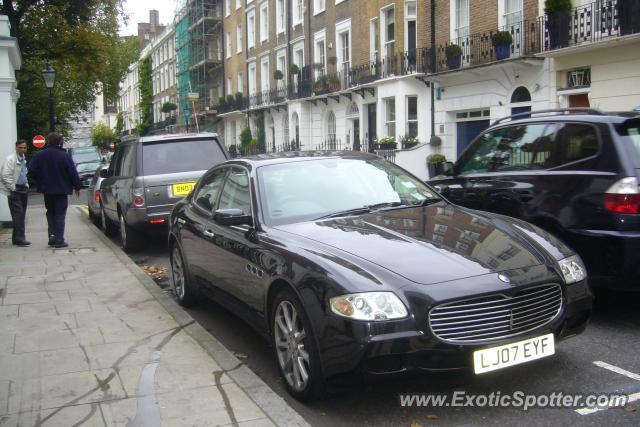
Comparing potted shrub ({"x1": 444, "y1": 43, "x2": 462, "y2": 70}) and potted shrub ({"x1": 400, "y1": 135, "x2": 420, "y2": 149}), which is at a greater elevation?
potted shrub ({"x1": 444, "y1": 43, "x2": 462, "y2": 70})

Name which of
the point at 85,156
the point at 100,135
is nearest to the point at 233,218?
the point at 85,156

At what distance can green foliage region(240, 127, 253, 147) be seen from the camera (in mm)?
43469

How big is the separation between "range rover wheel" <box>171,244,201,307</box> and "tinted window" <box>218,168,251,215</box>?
1126 millimetres

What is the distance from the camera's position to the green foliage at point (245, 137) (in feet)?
143

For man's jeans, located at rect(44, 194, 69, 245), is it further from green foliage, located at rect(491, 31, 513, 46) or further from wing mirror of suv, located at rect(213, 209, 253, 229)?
green foliage, located at rect(491, 31, 513, 46)

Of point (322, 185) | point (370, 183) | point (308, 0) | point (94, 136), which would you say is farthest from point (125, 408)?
point (94, 136)

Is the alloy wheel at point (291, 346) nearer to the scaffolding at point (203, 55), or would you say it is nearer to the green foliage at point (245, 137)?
the green foliage at point (245, 137)

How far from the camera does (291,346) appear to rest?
4223 millimetres

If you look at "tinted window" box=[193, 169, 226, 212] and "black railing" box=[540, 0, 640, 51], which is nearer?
"tinted window" box=[193, 169, 226, 212]

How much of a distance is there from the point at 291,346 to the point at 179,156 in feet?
22.1

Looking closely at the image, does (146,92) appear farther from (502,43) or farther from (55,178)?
(55,178)

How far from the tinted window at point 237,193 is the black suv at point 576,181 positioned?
8.99 ft

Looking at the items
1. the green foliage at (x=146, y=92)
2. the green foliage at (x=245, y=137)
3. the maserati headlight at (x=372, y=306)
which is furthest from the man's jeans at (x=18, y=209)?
the green foliage at (x=146, y=92)

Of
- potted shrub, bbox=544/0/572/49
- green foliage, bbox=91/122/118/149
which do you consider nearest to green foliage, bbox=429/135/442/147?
potted shrub, bbox=544/0/572/49
